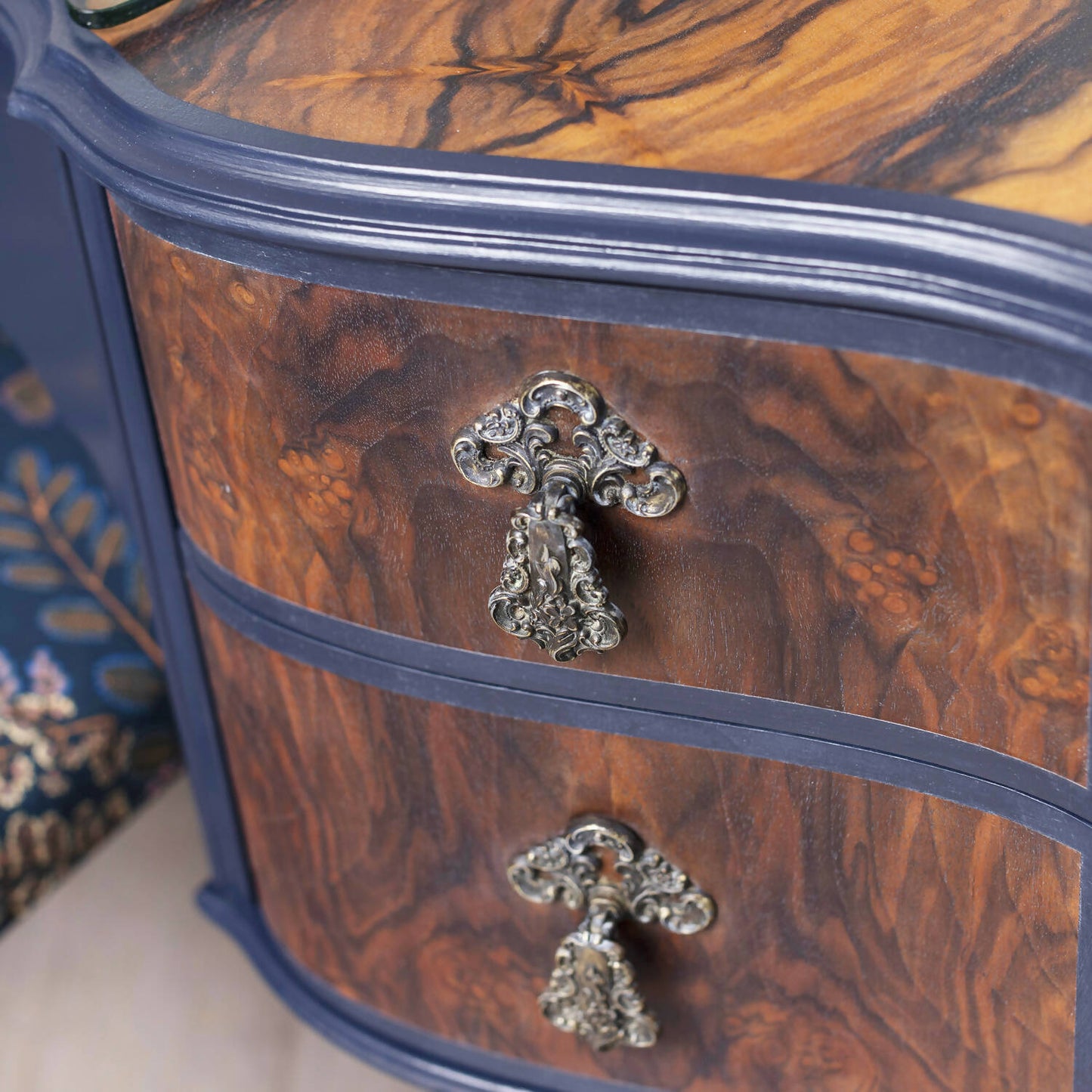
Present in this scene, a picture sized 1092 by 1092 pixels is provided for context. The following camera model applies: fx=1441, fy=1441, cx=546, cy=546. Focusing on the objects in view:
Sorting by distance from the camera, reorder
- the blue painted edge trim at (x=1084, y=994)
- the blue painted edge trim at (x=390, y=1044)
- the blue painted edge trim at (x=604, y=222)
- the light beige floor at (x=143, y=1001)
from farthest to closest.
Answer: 1. the light beige floor at (x=143, y=1001)
2. the blue painted edge trim at (x=390, y=1044)
3. the blue painted edge trim at (x=1084, y=994)
4. the blue painted edge trim at (x=604, y=222)

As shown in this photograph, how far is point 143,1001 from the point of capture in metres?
0.93

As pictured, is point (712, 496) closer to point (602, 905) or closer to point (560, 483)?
point (560, 483)

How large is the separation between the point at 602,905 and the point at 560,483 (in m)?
0.22

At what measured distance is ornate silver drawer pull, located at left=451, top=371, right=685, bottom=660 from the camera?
1.65 ft

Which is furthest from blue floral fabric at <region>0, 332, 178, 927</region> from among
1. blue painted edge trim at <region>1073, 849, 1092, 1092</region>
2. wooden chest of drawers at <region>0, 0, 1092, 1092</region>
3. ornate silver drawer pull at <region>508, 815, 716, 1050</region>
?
blue painted edge trim at <region>1073, 849, 1092, 1092</region>

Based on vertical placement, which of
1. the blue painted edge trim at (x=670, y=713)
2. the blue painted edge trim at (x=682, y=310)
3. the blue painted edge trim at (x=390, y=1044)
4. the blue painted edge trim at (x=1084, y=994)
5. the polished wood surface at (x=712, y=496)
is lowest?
the blue painted edge trim at (x=390, y=1044)

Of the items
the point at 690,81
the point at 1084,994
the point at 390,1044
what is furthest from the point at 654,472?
the point at 390,1044

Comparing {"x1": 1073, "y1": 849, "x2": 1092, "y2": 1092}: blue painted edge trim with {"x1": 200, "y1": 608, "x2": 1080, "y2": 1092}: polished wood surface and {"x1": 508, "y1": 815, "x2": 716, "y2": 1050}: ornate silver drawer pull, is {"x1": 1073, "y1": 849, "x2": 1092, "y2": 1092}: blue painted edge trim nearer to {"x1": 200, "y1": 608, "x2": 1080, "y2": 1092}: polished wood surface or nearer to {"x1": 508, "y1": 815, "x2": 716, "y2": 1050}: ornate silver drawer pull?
{"x1": 200, "y1": 608, "x2": 1080, "y2": 1092}: polished wood surface

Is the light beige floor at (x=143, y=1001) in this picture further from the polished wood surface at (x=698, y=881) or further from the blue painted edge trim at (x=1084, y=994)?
the blue painted edge trim at (x=1084, y=994)

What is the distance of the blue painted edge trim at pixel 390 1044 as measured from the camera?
75 centimetres

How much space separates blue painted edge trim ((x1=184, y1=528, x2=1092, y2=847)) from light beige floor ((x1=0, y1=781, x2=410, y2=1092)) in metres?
0.36

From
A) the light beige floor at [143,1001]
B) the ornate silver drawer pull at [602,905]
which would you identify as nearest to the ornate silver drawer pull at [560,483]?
the ornate silver drawer pull at [602,905]

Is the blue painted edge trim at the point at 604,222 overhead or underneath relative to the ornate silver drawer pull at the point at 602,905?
overhead

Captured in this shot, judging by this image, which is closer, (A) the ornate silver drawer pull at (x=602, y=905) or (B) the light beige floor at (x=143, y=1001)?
(A) the ornate silver drawer pull at (x=602, y=905)
